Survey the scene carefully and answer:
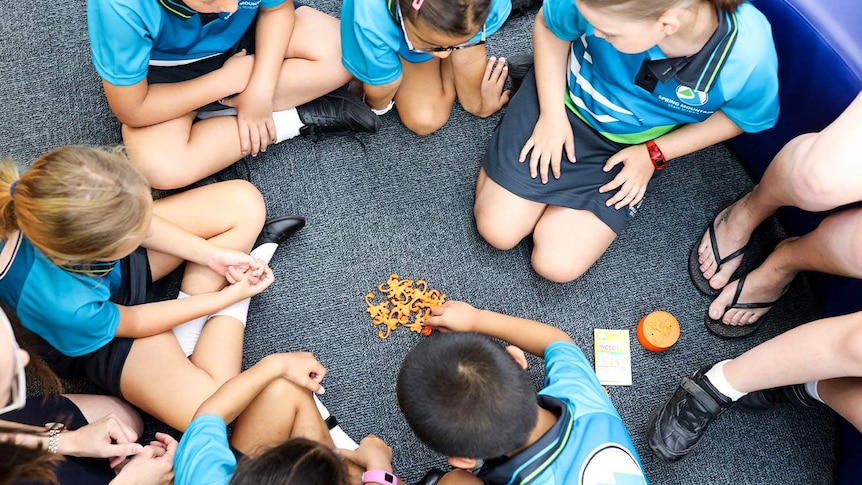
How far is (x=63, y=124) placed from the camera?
6.57 ft

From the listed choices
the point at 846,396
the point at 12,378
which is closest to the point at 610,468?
the point at 846,396

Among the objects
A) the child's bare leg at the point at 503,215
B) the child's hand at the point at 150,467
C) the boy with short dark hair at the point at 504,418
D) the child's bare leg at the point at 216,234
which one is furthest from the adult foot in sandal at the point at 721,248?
the child's hand at the point at 150,467

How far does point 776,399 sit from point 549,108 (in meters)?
0.98

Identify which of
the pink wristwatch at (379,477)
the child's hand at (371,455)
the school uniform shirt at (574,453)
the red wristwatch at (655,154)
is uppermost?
the red wristwatch at (655,154)

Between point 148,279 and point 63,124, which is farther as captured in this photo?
point 63,124

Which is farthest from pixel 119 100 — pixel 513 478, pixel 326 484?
pixel 513 478

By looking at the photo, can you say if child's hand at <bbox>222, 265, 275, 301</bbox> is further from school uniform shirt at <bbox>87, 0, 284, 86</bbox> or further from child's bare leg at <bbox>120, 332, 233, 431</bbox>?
school uniform shirt at <bbox>87, 0, 284, 86</bbox>

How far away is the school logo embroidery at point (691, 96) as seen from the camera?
5.03ft

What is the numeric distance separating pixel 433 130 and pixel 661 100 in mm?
706

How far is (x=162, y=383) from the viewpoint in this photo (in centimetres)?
160

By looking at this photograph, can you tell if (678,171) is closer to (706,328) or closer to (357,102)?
(706,328)

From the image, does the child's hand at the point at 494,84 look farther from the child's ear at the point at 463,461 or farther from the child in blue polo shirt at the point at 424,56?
the child's ear at the point at 463,461

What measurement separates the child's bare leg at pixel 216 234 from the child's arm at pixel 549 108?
2.52 feet

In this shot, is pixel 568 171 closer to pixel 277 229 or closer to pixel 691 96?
pixel 691 96
